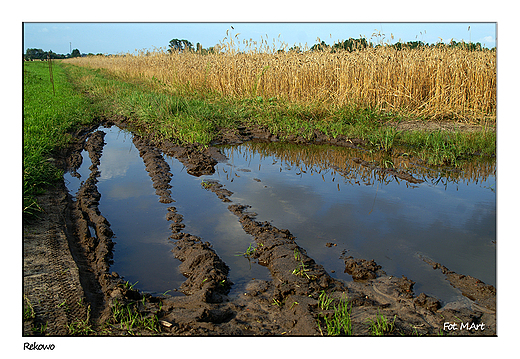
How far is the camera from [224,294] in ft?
9.57

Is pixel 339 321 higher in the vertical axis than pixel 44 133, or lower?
lower

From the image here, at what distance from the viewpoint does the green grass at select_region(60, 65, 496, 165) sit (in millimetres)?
7016

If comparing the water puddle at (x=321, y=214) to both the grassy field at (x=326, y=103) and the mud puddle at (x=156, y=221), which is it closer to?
the mud puddle at (x=156, y=221)

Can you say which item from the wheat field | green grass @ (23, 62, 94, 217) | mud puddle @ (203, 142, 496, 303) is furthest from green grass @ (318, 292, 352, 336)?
the wheat field

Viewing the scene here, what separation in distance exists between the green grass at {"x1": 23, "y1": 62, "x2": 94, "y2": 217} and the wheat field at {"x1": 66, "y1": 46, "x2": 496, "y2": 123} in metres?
3.78

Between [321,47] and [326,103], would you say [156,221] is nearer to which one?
[326,103]

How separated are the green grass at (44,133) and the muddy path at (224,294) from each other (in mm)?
812

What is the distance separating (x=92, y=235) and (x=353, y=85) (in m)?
7.71

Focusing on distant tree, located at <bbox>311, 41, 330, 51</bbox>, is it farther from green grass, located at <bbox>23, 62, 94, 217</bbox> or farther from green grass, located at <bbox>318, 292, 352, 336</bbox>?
green grass, located at <bbox>318, 292, 352, 336</bbox>

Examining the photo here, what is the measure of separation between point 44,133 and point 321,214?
571 centimetres

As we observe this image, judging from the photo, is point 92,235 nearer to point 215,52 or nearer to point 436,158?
point 436,158

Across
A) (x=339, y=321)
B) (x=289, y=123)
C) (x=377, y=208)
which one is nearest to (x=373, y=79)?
(x=289, y=123)

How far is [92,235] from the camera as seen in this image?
155 inches

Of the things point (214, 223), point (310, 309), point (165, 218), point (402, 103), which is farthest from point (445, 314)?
point (402, 103)
